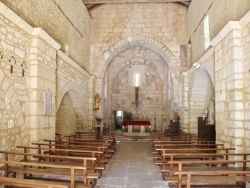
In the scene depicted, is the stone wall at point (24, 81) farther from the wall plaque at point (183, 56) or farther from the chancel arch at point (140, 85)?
the chancel arch at point (140, 85)

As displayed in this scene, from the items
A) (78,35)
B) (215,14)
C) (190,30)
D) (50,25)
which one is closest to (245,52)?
(215,14)

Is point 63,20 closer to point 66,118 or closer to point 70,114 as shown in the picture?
point 66,118

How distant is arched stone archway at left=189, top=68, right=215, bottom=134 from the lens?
10.5 metres

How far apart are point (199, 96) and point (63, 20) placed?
6.47 metres

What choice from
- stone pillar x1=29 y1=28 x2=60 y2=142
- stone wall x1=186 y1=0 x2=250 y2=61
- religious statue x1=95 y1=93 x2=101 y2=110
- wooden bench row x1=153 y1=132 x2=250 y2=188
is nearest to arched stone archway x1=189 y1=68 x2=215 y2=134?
stone wall x1=186 y1=0 x2=250 y2=61

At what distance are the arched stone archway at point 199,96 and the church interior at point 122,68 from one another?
0.14ft

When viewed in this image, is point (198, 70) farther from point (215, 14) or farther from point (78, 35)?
point (78, 35)

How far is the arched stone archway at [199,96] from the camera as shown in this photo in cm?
1048

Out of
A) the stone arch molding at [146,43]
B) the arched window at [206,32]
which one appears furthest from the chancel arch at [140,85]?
the arched window at [206,32]

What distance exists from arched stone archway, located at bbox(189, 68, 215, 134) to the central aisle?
4.12 m

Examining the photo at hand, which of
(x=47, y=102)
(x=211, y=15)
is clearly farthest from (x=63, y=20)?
(x=211, y=15)

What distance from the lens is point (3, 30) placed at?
16.7 feet

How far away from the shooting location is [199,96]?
36.8 ft

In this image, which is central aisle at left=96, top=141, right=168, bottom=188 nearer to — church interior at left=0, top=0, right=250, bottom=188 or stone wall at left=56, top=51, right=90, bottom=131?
church interior at left=0, top=0, right=250, bottom=188
